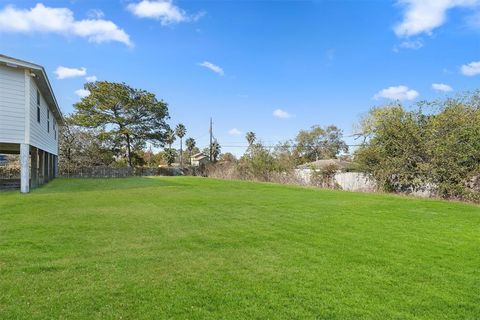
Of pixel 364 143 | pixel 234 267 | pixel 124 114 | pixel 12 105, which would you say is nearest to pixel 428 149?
pixel 364 143

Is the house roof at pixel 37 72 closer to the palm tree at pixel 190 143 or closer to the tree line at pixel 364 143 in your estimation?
the tree line at pixel 364 143

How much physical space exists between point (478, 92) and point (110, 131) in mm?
31333

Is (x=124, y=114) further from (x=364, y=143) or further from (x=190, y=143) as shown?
(x=364, y=143)

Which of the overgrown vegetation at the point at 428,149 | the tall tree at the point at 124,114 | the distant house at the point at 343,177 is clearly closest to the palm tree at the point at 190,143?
the tall tree at the point at 124,114

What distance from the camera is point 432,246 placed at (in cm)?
506

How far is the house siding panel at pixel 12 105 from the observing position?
11.0 metres

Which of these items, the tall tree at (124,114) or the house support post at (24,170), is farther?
the tall tree at (124,114)

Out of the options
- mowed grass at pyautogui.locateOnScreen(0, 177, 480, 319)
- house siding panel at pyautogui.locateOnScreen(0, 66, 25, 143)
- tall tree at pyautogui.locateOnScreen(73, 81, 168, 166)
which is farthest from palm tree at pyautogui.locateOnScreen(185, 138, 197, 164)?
mowed grass at pyautogui.locateOnScreen(0, 177, 480, 319)

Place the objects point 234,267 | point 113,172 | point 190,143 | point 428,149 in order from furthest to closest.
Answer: point 190,143 < point 113,172 < point 428,149 < point 234,267

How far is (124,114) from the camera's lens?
36469 millimetres

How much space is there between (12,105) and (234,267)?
1057 cm

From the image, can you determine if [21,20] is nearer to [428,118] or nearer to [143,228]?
[143,228]

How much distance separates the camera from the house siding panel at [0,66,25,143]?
10977mm

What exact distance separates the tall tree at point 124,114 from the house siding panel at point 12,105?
24.1 metres
